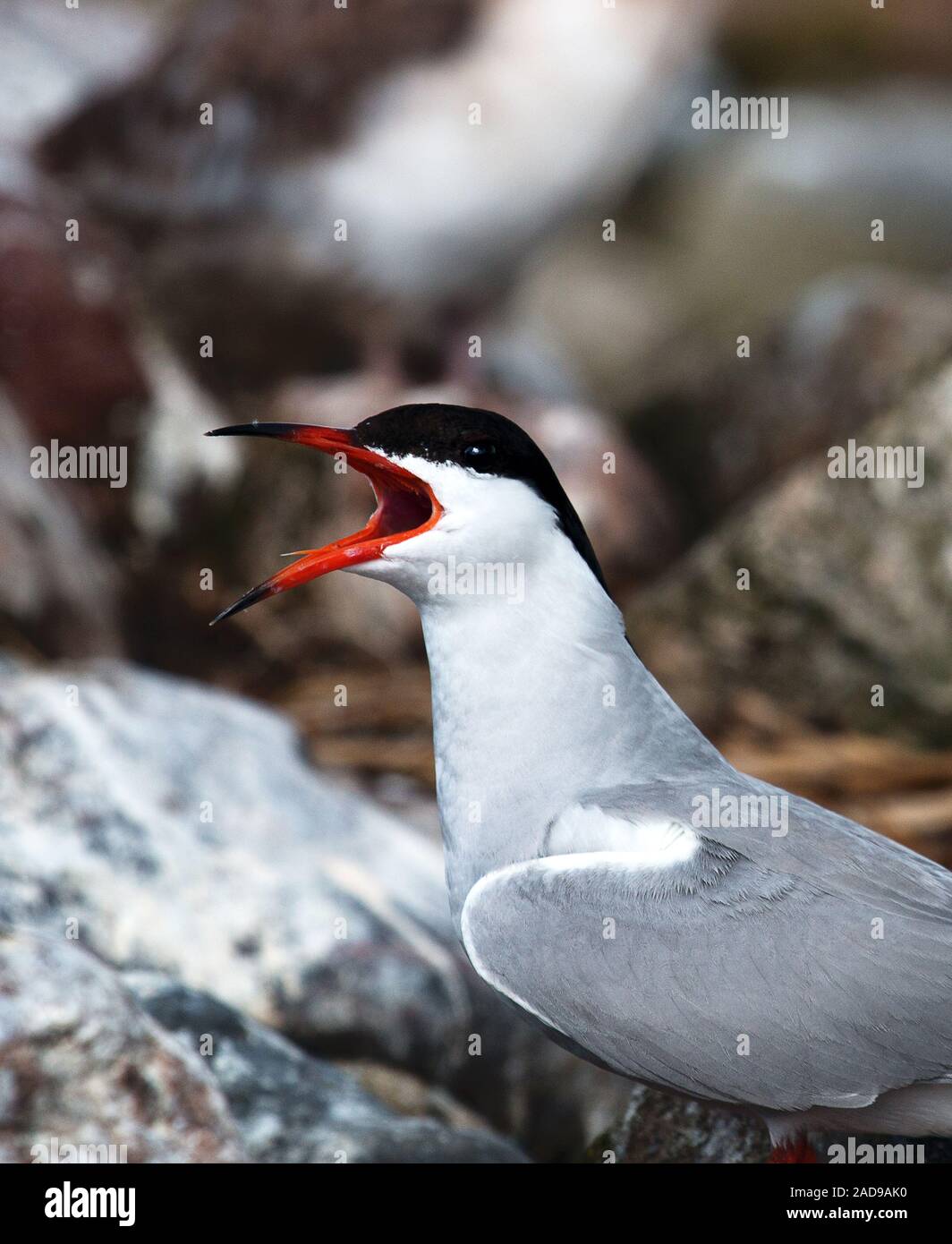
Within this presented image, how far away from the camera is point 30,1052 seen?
1.97 meters

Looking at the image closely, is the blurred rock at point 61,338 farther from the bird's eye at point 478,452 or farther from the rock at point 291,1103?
the bird's eye at point 478,452

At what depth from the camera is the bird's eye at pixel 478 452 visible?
2.05m

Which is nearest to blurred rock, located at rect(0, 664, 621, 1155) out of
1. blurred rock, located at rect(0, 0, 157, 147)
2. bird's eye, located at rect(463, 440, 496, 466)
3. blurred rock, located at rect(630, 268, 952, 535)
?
bird's eye, located at rect(463, 440, 496, 466)

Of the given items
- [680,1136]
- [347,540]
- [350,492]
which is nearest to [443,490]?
[347,540]

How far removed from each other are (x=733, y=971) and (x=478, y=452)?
778 mm

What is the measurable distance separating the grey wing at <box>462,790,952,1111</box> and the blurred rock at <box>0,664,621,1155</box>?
27.9 inches

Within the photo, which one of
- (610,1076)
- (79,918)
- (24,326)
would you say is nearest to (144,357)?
(24,326)

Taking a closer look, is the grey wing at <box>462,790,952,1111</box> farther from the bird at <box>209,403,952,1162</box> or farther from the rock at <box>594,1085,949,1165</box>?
the rock at <box>594,1085,949,1165</box>

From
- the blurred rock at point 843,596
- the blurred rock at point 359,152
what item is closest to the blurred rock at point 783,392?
the blurred rock at point 843,596

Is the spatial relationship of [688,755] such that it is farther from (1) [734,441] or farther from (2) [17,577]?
(1) [734,441]

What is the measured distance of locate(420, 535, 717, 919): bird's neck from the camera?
2115mm

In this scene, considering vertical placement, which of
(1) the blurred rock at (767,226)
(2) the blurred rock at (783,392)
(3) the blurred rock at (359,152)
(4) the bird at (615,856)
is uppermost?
(1) the blurred rock at (767,226)

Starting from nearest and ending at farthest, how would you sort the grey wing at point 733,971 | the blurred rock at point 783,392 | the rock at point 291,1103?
the grey wing at point 733,971
the rock at point 291,1103
the blurred rock at point 783,392

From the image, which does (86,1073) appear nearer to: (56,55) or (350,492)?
(350,492)
